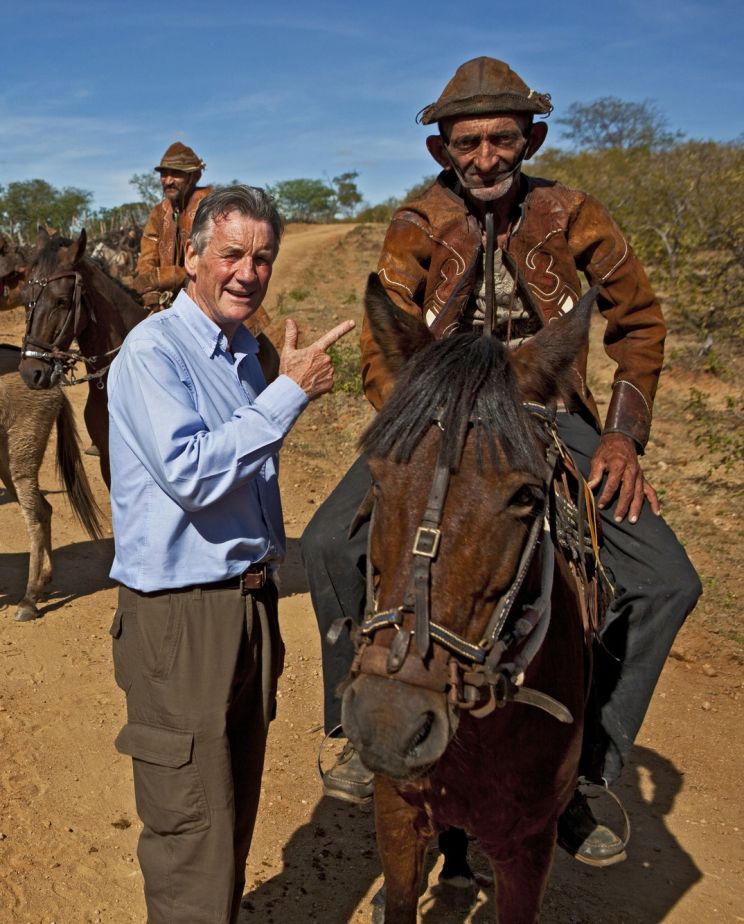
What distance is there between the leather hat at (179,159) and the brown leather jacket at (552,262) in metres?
6.10

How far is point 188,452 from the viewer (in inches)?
96.1

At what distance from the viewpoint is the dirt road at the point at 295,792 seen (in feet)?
13.0

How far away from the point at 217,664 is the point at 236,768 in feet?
1.62

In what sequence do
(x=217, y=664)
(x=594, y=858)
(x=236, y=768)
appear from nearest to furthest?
(x=217, y=664), (x=236, y=768), (x=594, y=858)

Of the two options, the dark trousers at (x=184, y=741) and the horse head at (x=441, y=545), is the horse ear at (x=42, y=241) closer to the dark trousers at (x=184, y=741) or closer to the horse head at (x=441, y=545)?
the dark trousers at (x=184, y=741)

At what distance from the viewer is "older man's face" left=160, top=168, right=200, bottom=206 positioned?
9195mm

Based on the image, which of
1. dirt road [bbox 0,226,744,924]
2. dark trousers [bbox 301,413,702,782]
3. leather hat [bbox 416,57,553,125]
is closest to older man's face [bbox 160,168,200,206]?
dirt road [bbox 0,226,744,924]

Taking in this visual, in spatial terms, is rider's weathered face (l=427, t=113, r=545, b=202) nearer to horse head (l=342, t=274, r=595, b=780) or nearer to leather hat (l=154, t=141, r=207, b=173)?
horse head (l=342, t=274, r=595, b=780)

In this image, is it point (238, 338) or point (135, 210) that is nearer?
point (238, 338)

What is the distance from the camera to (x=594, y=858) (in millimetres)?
3480

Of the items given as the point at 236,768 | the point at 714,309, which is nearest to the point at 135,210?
the point at 714,309

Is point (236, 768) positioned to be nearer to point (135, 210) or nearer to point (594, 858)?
point (594, 858)

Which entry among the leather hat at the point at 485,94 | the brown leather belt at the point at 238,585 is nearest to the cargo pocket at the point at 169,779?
the brown leather belt at the point at 238,585

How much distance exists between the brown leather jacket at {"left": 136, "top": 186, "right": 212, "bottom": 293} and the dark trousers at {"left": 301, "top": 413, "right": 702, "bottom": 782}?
6.01 m
